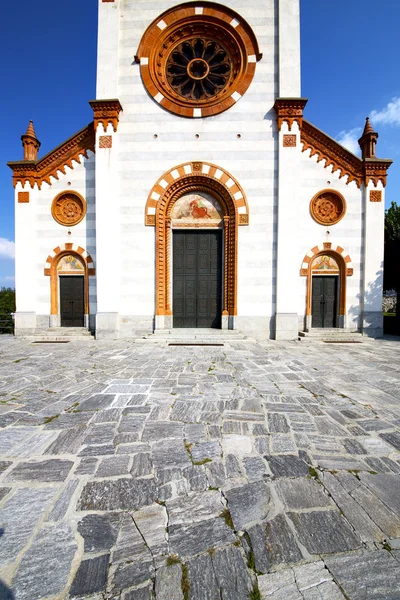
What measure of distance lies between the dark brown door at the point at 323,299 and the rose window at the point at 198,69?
8.89 metres

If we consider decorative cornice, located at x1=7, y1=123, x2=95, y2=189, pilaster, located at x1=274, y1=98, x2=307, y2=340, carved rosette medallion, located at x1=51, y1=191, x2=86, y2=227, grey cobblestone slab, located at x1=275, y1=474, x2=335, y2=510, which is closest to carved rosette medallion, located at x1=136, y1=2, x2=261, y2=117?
pilaster, located at x1=274, y1=98, x2=307, y2=340

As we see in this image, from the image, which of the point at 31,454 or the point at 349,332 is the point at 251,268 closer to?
the point at 349,332

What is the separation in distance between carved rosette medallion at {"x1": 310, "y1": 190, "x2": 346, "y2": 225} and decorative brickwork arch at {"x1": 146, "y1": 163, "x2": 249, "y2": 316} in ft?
9.99

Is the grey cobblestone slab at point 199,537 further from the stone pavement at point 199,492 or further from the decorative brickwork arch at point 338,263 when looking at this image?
the decorative brickwork arch at point 338,263

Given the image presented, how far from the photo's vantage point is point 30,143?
10969 millimetres

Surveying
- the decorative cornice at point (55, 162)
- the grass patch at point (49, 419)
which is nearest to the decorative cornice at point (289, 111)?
the decorative cornice at point (55, 162)

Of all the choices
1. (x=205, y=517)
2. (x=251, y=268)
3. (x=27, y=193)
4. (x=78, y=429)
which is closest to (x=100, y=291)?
(x=27, y=193)

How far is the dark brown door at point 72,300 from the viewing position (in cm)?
1120

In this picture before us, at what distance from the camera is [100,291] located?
1032cm

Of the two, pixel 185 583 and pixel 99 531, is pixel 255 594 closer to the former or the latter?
pixel 185 583

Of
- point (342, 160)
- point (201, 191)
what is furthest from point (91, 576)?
point (342, 160)

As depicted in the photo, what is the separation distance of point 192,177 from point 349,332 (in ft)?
29.7

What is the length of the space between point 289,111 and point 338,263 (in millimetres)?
6220

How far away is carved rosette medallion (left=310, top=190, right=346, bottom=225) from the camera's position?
10.8 m
